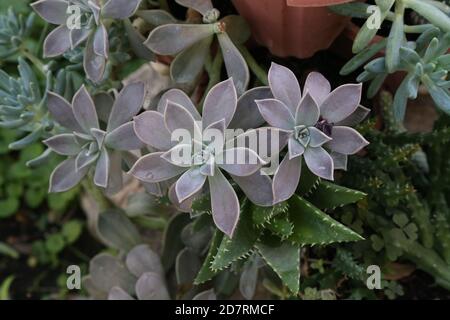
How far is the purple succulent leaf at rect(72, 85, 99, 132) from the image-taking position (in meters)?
0.88

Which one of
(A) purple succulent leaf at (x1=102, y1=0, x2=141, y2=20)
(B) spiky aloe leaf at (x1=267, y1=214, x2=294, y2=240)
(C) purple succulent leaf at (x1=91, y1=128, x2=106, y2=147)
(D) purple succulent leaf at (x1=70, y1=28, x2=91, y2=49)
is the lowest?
(B) spiky aloe leaf at (x1=267, y1=214, x2=294, y2=240)

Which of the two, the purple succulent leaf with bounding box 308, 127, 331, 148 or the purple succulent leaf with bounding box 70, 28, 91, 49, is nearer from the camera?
the purple succulent leaf with bounding box 308, 127, 331, 148

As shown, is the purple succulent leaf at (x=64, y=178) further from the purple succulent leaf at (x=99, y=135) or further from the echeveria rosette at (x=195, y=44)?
the echeveria rosette at (x=195, y=44)

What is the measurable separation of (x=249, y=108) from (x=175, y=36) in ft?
0.49

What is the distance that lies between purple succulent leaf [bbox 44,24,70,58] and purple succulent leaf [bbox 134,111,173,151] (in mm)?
181

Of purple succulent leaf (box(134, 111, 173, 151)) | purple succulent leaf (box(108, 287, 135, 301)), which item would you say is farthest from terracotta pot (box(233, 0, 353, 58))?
purple succulent leaf (box(108, 287, 135, 301))

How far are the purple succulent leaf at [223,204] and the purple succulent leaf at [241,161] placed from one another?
1.1 inches

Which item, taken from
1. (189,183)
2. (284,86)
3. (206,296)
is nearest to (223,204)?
(189,183)

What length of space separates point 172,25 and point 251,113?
163mm

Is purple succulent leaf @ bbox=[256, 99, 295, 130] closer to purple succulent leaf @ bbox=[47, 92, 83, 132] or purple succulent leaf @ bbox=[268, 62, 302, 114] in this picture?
purple succulent leaf @ bbox=[268, 62, 302, 114]

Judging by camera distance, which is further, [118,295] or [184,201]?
[118,295]

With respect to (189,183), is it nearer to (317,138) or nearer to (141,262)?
(317,138)

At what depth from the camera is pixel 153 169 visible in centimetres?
78

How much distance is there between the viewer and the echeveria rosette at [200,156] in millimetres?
750
